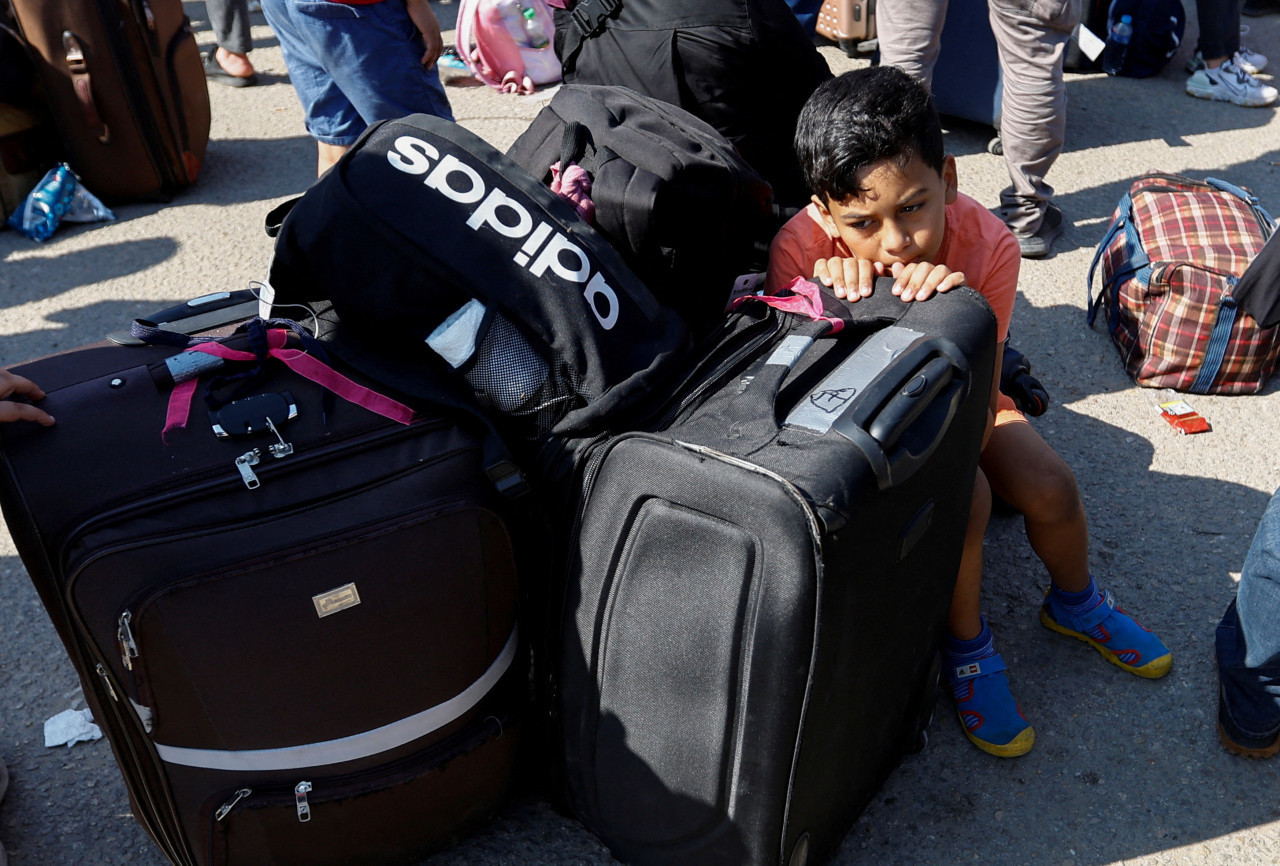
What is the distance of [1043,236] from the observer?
338 centimetres

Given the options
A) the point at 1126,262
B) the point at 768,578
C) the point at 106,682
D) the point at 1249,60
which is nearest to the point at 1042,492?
the point at 768,578

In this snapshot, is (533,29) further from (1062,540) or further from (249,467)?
(249,467)

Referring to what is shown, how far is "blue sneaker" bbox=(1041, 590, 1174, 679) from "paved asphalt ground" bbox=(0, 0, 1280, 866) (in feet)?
0.10

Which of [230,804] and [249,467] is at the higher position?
[249,467]

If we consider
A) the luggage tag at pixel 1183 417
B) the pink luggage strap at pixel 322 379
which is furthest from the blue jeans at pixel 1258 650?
the pink luggage strap at pixel 322 379

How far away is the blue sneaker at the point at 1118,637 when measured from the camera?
1887mm

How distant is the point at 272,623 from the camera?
1.27m

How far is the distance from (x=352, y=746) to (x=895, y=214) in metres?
1.22

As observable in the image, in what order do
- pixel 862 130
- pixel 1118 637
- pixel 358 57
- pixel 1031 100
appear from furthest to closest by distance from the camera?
1. pixel 1031 100
2. pixel 358 57
3. pixel 1118 637
4. pixel 862 130

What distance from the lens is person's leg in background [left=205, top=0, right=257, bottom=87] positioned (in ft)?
15.6

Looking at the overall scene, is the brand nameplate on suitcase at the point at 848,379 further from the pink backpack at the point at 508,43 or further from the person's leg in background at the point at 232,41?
the person's leg in background at the point at 232,41

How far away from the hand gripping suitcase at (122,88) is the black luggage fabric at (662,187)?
8.30 feet

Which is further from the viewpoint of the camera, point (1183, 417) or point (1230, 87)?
point (1230, 87)

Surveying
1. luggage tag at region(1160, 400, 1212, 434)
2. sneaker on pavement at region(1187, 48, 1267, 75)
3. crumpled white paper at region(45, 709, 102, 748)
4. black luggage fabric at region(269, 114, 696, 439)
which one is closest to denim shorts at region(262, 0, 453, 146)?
black luggage fabric at region(269, 114, 696, 439)
